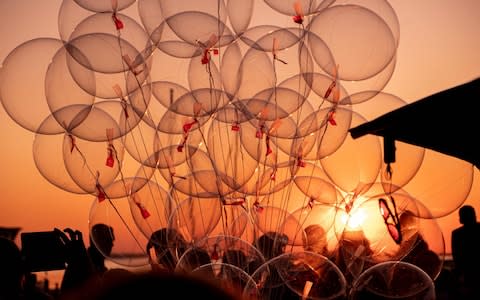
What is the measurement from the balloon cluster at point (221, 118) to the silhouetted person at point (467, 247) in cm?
16

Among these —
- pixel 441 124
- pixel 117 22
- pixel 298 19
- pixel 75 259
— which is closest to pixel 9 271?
pixel 75 259

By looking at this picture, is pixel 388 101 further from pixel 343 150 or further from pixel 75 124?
pixel 75 124

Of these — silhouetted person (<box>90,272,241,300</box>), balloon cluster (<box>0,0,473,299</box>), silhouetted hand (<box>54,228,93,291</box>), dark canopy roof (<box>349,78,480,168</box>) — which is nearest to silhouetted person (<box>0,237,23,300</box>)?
silhouetted hand (<box>54,228,93,291</box>)

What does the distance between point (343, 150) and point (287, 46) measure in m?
1.04

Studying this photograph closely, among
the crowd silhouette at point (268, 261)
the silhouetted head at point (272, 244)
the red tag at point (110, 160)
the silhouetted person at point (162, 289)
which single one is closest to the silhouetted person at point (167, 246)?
the crowd silhouette at point (268, 261)

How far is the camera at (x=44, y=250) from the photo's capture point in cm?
367

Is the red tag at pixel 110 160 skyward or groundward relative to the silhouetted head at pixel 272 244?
skyward

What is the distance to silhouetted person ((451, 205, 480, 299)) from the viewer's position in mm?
4258

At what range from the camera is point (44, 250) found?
371cm

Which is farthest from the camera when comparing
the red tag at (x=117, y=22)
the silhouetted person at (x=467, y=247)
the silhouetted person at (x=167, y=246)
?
the red tag at (x=117, y=22)

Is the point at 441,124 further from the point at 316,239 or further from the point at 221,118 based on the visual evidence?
the point at 221,118

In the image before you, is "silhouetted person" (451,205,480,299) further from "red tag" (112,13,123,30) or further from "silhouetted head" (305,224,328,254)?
"red tag" (112,13,123,30)

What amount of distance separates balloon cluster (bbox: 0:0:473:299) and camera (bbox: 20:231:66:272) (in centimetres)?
121

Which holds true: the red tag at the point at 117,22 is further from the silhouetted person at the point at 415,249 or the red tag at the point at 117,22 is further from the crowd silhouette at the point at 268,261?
the silhouetted person at the point at 415,249
